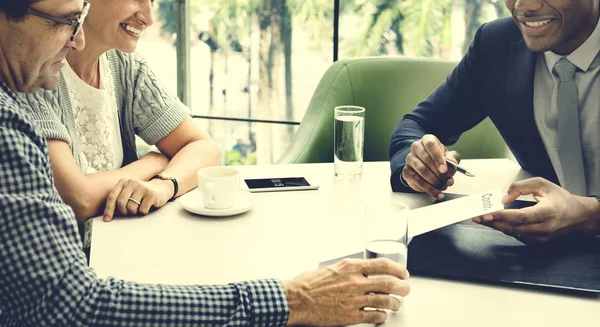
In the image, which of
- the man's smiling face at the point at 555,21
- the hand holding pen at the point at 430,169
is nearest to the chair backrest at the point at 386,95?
the man's smiling face at the point at 555,21

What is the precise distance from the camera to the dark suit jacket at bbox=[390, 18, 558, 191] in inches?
77.5

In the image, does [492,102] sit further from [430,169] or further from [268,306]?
[268,306]

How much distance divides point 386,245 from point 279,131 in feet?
8.06

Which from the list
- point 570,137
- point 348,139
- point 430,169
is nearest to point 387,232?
point 430,169

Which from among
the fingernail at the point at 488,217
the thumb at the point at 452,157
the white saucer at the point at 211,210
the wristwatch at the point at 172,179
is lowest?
the white saucer at the point at 211,210

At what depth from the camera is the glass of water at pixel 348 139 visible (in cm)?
179

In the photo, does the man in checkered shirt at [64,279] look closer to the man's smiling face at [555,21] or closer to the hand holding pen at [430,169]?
the hand holding pen at [430,169]

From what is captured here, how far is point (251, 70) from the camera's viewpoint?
3512 millimetres

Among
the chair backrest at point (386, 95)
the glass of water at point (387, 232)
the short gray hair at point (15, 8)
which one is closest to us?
the short gray hair at point (15, 8)

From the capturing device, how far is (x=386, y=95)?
2570mm

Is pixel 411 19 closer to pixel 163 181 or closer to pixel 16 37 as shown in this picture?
pixel 163 181

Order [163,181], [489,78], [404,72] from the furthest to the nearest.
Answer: [404,72], [489,78], [163,181]

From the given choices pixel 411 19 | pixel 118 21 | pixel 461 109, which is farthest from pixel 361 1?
pixel 118 21

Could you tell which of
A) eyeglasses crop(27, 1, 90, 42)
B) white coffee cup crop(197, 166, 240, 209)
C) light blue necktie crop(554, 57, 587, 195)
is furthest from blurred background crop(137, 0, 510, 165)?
eyeglasses crop(27, 1, 90, 42)
